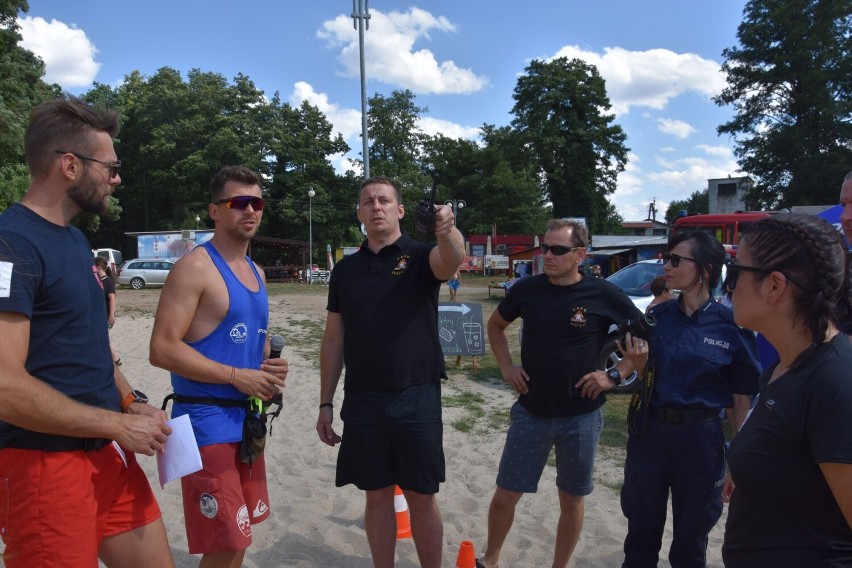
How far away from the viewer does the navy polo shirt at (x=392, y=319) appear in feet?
10.00

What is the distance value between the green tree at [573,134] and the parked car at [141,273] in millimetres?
31434

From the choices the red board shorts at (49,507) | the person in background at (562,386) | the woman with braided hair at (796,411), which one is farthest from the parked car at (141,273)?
the woman with braided hair at (796,411)

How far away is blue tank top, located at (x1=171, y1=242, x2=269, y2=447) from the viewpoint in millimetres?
2664

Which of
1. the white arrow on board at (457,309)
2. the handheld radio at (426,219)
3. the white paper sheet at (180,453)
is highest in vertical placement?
the handheld radio at (426,219)

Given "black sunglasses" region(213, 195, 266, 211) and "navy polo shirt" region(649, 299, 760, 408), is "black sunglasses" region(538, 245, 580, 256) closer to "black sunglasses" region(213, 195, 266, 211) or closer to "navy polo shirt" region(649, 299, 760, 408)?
"navy polo shirt" region(649, 299, 760, 408)

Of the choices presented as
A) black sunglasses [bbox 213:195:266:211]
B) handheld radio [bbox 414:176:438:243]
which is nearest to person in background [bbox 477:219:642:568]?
handheld radio [bbox 414:176:438:243]

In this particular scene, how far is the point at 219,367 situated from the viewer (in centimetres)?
262

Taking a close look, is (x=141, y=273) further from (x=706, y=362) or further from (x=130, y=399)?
(x=706, y=362)

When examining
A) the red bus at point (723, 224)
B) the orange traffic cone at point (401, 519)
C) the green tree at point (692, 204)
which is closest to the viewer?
the orange traffic cone at point (401, 519)

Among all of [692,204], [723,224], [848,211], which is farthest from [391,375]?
[692,204]

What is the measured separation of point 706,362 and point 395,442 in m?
1.60

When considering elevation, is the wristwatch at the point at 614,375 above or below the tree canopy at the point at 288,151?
below

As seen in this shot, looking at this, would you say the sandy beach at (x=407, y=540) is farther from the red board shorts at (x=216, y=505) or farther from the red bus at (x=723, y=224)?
the red bus at (x=723, y=224)

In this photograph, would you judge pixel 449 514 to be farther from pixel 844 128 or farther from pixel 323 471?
pixel 844 128
